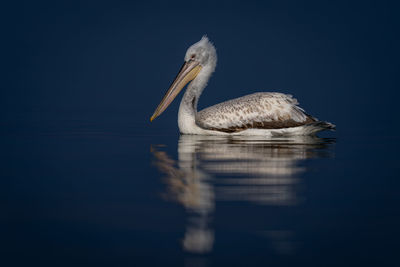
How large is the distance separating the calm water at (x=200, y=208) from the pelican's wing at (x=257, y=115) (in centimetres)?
247

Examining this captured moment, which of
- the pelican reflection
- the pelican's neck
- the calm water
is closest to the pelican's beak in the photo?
the pelican's neck

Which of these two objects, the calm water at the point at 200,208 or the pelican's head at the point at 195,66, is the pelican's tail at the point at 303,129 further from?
the calm water at the point at 200,208

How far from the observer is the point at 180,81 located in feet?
39.7

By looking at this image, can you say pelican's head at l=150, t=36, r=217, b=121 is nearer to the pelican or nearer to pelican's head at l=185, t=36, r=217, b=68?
pelican's head at l=185, t=36, r=217, b=68

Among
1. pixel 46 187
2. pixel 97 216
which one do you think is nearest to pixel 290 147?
pixel 46 187

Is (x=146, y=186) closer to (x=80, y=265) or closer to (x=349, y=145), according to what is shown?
(x=80, y=265)

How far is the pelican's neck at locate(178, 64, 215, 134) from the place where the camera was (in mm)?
11398

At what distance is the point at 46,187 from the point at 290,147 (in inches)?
182

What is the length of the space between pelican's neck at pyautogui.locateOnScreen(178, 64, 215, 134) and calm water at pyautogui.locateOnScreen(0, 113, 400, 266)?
2970 mm

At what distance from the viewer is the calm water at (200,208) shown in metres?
3.22

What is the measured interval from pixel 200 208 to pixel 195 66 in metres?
8.15

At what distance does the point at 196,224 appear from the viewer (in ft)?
12.5

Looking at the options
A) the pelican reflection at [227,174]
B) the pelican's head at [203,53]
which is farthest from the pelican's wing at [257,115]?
the pelican's head at [203,53]

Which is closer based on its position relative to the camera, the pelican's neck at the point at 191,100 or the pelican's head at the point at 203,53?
the pelican's neck at the point at 191,100
